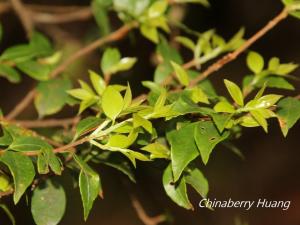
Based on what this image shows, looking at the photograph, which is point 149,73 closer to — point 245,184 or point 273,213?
point 245,184

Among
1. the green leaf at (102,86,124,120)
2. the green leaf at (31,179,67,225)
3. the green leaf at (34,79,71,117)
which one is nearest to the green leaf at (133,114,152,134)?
the green leaf at (102,86,124,120)

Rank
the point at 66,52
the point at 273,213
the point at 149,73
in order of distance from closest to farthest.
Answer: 1. the point at 66,52
2. the point at 149,73
3. the point at 273,213

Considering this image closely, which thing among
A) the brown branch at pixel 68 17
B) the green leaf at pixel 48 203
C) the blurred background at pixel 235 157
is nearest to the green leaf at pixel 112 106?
the green leaf at pixel 48 203

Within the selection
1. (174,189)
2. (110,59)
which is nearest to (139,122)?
(174,189)

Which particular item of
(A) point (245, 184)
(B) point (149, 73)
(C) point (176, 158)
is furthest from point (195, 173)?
(A) point (245, 184)

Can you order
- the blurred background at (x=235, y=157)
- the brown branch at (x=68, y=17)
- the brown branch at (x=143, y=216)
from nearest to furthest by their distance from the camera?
the brown branch at (x=143, y=216)
the brown branch at (x=68, y=17)
the blurred background at (x=235, y=157)

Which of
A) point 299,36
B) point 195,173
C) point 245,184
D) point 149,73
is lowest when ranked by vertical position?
point 245,184

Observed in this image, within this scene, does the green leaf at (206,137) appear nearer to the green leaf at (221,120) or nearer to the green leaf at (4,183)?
the green leaf at (221,120)

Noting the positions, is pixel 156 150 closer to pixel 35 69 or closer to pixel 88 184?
pixel 88 184
